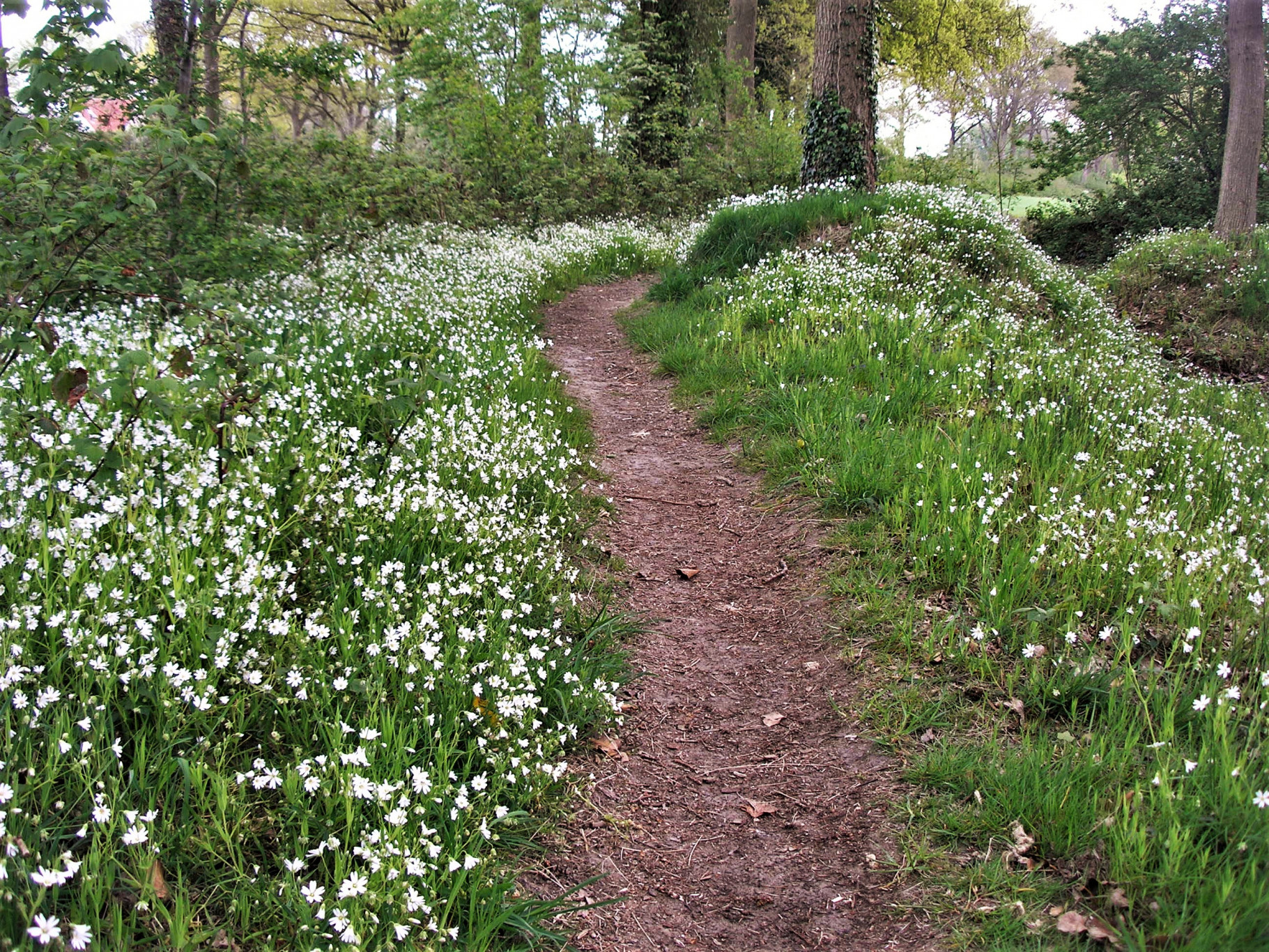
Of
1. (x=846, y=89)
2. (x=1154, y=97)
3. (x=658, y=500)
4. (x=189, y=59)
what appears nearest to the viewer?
(x=658, y=500)

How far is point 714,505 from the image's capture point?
591 centimetres

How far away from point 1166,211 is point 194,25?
20264mm

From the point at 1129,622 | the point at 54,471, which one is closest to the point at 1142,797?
the point at 1129,622

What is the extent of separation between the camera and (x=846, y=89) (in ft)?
39.6

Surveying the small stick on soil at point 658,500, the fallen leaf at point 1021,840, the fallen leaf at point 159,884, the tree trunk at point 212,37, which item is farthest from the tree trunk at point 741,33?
the fallen leaf at point 159,884

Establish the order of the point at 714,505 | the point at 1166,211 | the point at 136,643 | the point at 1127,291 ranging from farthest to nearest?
the point at 1166,211 → the point at 1127,291 → the point at 714,505 → the point at 136,643

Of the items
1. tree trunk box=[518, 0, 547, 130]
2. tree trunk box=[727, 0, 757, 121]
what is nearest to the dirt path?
tree trunk box=[518, 0, 547, 130]

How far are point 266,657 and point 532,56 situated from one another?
17513 mm

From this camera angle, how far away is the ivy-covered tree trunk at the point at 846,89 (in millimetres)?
11953

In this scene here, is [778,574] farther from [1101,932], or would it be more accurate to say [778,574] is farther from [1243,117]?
[1243,117]

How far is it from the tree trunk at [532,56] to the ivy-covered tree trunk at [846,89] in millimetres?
7191

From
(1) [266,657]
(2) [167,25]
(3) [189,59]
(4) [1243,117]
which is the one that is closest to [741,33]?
(4) [1243,117]

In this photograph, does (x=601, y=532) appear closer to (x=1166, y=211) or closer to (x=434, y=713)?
(x=434, y=713)

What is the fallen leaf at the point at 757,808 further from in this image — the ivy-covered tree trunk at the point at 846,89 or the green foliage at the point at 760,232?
the ivy-covered tree trunk at the point at 846,89
